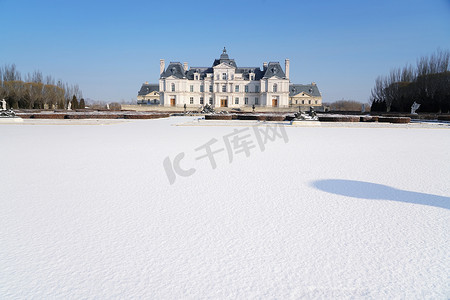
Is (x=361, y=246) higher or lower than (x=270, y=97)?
lower

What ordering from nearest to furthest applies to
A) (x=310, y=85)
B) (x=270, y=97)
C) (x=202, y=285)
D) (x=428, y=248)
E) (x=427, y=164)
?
(x=202, y=285) → (x=428, y=248) → (x=427, y=164) → (x=270, y=97) → (x=310, y=85)

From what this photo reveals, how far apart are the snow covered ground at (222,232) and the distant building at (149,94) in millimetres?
66749

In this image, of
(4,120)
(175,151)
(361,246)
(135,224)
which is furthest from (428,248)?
(4,120)

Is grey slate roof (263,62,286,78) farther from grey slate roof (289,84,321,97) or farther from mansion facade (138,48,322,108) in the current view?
grey slate roof (289,84,321,97)

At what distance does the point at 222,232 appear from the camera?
3170 millimetres

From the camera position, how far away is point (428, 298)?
7.07 feet

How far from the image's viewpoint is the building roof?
59.7m

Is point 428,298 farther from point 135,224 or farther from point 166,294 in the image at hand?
point 135,224

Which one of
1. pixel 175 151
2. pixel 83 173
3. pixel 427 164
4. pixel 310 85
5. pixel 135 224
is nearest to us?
pixel 135 224

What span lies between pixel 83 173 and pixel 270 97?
184 feet

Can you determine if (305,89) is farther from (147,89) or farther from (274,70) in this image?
(147,89)

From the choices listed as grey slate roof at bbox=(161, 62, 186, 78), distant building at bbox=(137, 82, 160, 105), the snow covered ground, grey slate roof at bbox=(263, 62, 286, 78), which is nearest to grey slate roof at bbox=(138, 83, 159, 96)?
distant building at bbox=(137, 82, 160, 105)

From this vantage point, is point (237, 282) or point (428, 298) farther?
point (237, 282)

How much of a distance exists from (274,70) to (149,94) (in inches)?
1211
